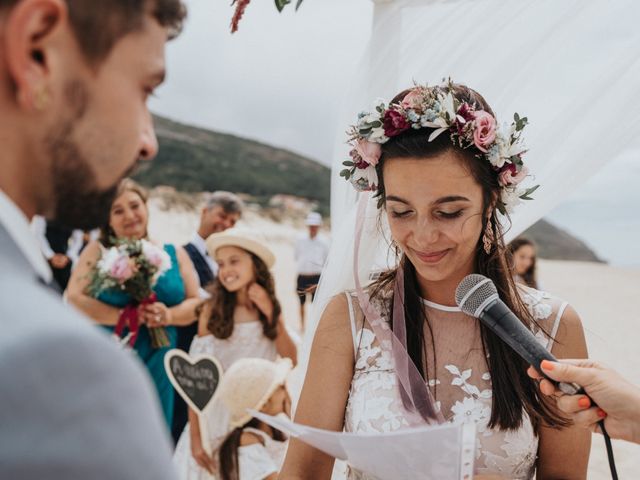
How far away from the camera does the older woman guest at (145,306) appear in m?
4.29

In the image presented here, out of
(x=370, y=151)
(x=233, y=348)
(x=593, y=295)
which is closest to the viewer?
(x=370, y=151)

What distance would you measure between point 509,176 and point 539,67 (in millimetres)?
592

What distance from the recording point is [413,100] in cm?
210

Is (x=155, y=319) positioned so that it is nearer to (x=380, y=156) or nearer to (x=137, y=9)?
(x=380, y=156)

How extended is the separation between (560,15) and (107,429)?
2.29m

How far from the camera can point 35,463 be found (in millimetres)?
603

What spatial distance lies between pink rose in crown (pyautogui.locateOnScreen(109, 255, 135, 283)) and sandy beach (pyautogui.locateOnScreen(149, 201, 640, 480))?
0.92 m

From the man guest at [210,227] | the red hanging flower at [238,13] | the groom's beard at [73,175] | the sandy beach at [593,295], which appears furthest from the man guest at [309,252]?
the groom's beard at [73,175]

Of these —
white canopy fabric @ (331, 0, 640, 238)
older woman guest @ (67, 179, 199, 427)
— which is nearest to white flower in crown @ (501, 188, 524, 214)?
white canopy fabric @ (331, 0, 640, 238)

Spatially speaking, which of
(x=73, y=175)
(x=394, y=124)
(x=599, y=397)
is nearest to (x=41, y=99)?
(x=73, y=175)

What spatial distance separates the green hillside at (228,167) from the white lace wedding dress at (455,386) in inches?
1537

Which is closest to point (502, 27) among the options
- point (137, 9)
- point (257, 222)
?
point (137, 9)

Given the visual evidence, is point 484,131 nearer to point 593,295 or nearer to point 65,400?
point 65,400

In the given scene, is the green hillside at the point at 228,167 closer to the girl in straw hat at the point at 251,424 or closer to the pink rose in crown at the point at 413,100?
the girl in straw hat at the point at 251,424
